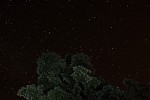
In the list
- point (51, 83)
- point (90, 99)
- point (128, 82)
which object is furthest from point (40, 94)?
point (128, 82)

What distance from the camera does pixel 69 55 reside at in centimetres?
960

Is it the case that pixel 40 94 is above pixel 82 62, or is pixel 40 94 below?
below

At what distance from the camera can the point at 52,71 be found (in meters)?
9.12

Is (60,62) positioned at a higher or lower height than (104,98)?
higher

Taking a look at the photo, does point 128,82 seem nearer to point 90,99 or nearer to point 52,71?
point 90,99

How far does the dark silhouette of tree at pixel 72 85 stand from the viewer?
8742 mm

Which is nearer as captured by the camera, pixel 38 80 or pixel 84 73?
pixel 84 73

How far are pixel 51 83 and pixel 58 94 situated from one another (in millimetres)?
345

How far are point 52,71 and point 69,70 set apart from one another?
358mm

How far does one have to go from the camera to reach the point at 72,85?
9102 mm

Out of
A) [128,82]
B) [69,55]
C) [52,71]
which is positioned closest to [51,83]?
[52,71]

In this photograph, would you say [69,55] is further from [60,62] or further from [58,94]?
[58,94]

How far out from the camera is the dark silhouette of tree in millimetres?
8742

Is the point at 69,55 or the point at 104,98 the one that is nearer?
the point at 104,98
